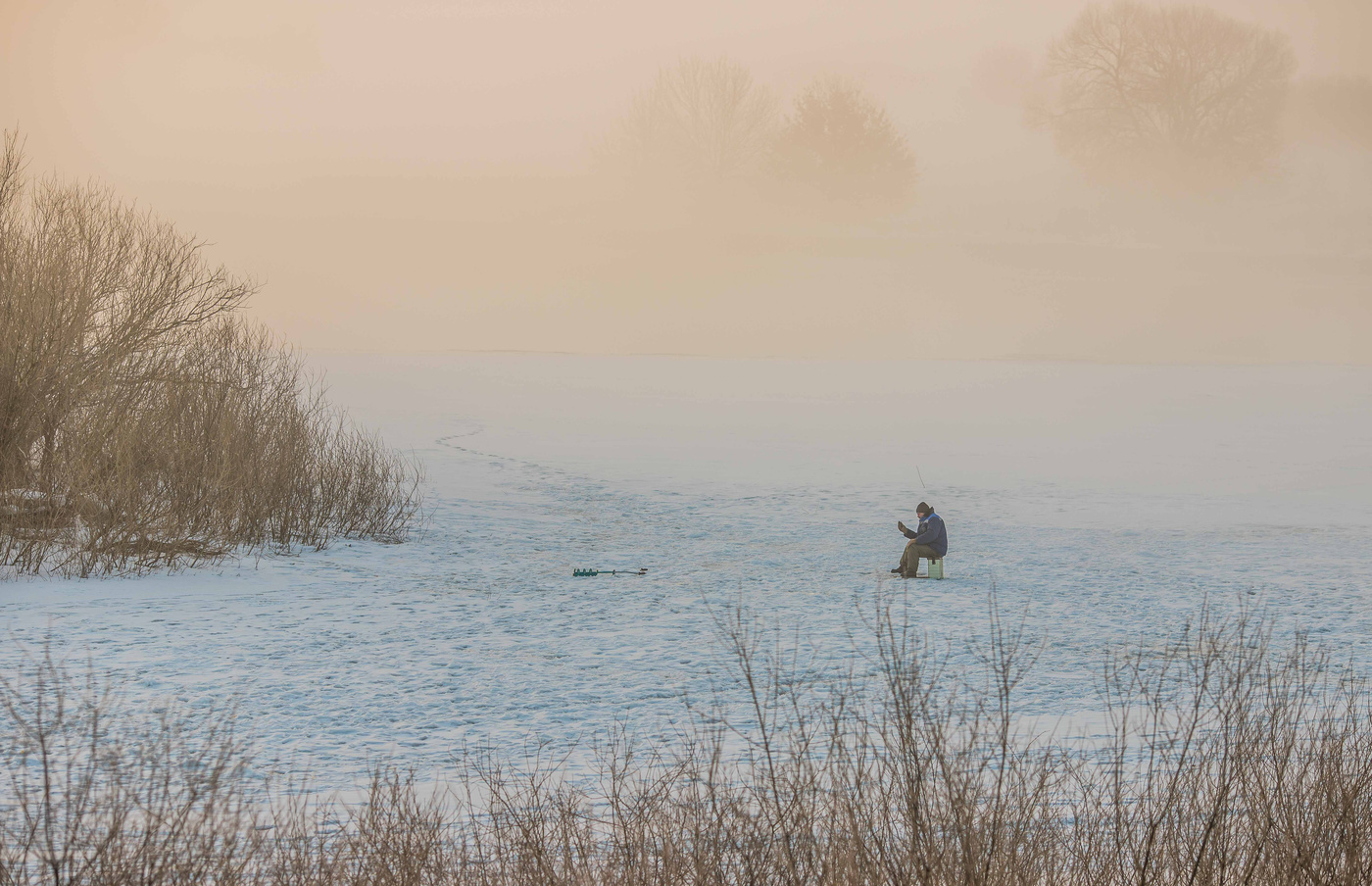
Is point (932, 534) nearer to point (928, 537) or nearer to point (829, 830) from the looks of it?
point (928, 537)

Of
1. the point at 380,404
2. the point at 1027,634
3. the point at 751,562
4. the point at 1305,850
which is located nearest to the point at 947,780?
the point at 1305,850

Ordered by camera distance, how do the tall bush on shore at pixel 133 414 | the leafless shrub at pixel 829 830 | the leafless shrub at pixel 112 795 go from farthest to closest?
the tall bush on shore at pixel 133 414 → the leafless shrub at pixel 829 830 → the leafless shrub at pixel 112 795

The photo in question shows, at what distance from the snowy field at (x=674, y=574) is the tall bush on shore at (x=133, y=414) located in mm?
1003

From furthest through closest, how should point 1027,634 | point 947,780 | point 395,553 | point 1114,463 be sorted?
point 1114,463 < point 395,553 < point 1027,634 < point 947,780

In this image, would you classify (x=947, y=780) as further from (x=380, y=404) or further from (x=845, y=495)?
(x=380, y=404)

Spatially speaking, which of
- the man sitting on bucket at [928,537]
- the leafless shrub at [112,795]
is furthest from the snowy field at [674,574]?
the leafless shrub at [112,795]

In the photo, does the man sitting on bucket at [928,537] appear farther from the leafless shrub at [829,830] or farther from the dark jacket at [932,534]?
the leafless shrub at [829,830]

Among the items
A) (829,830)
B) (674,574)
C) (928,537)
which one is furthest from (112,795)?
(928,537)

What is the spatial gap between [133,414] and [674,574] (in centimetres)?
903

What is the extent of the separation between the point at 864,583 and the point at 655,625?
469 cm

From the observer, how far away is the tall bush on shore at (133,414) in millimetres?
16234

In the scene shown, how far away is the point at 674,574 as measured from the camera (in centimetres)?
1861

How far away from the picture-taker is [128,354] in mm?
18328

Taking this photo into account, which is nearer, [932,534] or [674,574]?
[932,534]
